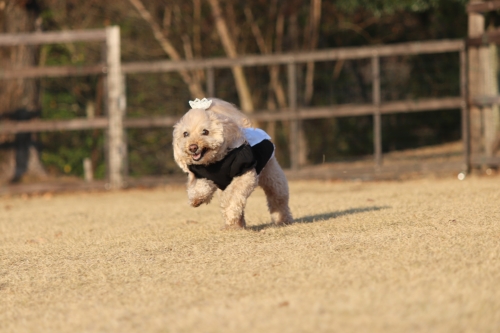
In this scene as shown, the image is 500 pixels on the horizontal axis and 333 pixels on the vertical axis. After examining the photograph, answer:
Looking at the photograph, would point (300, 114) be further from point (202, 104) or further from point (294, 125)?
point (202, 104)

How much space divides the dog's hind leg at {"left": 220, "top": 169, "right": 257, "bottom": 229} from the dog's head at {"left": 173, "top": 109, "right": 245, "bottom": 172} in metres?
0.23

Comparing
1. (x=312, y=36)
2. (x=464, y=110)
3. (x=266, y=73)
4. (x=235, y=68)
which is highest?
Result: (x=312, y=36)

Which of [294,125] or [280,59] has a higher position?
[280,59]

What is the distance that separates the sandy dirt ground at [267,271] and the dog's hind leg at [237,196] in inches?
5.1

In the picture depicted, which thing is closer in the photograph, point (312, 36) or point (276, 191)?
point (276, 191)

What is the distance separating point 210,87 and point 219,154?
5.20 meters

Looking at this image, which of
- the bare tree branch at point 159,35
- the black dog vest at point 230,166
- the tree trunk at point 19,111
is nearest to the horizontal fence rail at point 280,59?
the tree trunk at point 19,111

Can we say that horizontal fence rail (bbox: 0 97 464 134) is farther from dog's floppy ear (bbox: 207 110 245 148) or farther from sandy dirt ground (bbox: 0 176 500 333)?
dog's floppy ear (bbox: 207 110 245 148)

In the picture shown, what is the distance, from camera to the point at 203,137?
5523 mm

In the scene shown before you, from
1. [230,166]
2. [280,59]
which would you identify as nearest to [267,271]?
[230,166]

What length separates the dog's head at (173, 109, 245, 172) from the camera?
5.52 meters

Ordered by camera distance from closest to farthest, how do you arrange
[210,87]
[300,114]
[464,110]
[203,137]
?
[203,137] < [464,110] < [300,114] < [210,87]

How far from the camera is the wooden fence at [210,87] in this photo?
10359 millimetres

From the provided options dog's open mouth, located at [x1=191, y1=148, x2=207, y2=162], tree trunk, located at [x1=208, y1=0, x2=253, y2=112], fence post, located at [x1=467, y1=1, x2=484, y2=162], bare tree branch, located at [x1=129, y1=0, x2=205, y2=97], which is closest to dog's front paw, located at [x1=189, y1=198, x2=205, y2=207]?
dog's open mouth, located at [x1=191, y1=148, x2=207, y2=162]
